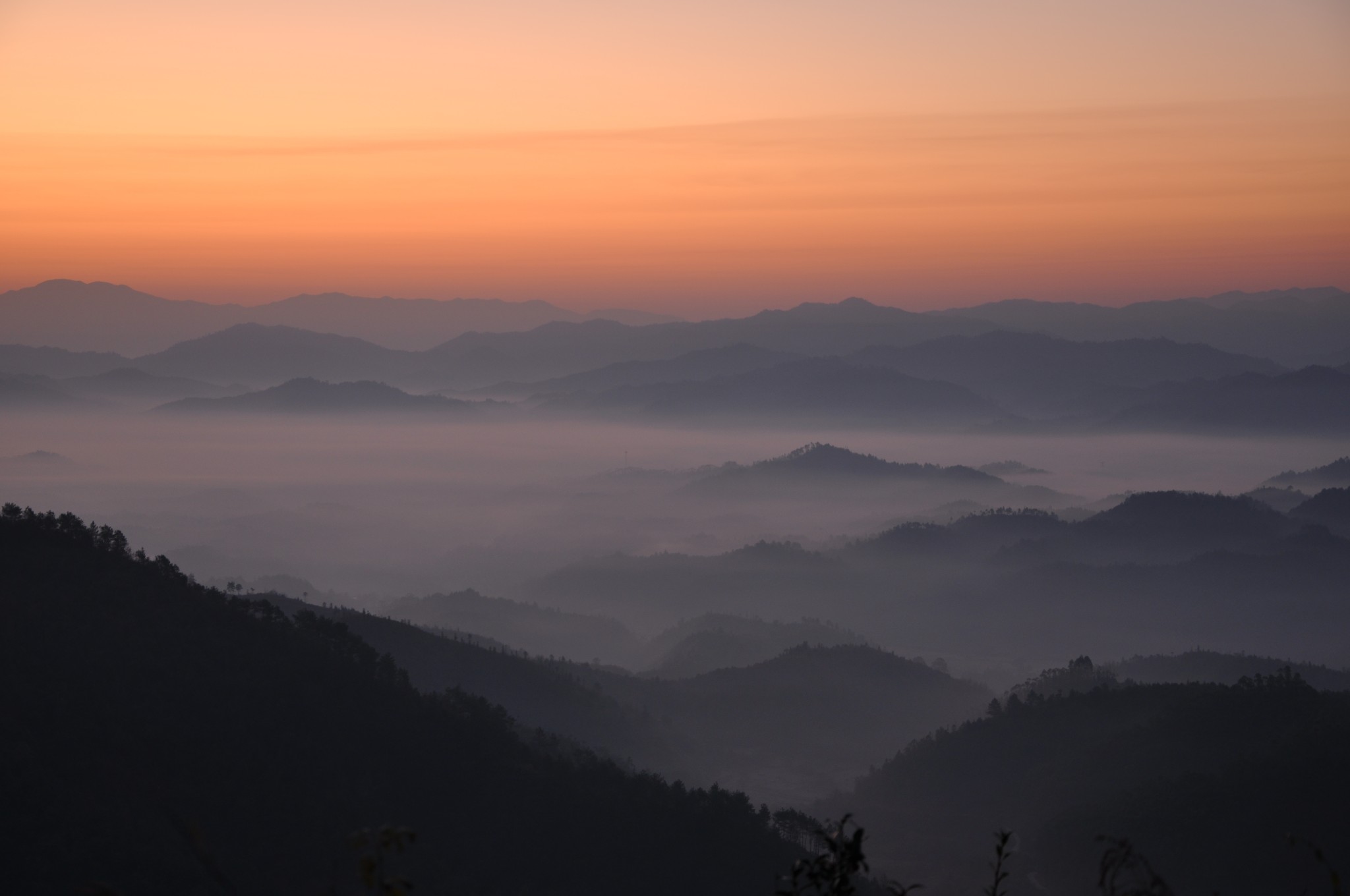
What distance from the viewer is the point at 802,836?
104312 millimetres

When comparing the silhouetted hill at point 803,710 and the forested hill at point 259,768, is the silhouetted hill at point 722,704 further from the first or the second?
the forested hill at point 259,768

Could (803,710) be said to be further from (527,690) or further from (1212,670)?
(1212,670)

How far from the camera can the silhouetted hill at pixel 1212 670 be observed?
16662cm

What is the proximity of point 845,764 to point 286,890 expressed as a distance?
316 feet

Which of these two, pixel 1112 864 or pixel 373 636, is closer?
pixel 1112 864

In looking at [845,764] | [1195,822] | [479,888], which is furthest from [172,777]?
[845,764]

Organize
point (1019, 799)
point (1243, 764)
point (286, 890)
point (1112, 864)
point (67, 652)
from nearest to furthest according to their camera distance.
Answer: point (1112, 864), point (286, 890), point (67, 652), point (1243, 764), point (1019, 799)

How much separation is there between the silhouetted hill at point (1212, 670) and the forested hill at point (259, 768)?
102 metres

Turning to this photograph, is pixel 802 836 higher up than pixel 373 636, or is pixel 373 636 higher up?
pixel 373 636

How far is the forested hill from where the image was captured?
58375mm

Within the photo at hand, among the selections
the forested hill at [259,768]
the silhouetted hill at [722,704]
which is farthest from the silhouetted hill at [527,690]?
the forested hill at [259,768]

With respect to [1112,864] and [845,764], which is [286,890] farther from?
[845,764]

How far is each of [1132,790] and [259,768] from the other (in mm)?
77513

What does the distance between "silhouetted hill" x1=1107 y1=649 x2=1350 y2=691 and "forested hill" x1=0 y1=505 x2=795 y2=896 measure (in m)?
102
